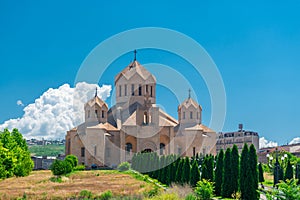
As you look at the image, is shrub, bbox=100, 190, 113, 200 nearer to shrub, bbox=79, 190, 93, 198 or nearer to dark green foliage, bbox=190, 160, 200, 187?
shrub, bbox=79, 190, 93, 198

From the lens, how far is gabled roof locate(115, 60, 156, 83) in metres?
58.4

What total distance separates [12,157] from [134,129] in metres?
16.9

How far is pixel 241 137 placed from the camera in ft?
317

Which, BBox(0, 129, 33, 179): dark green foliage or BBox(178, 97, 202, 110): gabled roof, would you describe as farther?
BBox(178, 97, 202, 110): gabled roof

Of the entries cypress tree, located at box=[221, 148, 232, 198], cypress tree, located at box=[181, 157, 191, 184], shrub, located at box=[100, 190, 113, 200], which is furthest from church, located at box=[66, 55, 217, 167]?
cypress tree, located at box=[221, 148, 232, 198]

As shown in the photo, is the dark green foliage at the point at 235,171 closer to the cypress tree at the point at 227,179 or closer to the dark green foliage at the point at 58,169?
the cypress tree at the point at 227,179

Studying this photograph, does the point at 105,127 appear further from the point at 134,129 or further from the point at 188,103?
the point at 188,103

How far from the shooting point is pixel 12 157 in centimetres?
3916

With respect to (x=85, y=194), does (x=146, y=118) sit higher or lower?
higher

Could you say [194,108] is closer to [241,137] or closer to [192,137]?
[192,137]

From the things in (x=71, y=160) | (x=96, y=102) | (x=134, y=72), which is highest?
(x=134, y=72)

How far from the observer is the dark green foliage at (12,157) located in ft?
124

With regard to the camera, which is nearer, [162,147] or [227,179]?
[227,179]

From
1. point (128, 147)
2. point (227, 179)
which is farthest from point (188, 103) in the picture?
point (227, 179)
